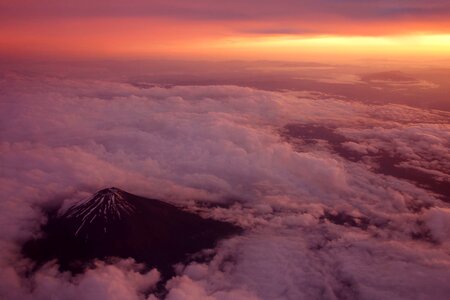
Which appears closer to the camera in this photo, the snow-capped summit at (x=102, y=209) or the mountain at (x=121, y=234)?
the mountain at (x=121, y=234)

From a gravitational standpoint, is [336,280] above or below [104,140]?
below

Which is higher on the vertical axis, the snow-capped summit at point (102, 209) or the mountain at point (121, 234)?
the snow-capped summit at point (102, 209)

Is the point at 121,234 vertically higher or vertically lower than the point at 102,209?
lower

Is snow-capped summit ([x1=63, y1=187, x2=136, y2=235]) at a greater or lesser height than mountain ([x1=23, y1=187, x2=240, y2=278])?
greater

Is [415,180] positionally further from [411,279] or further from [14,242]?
[14,242]

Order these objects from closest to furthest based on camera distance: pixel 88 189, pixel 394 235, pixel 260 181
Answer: pixel 394 235
pixel 88 189
pixel 260 181

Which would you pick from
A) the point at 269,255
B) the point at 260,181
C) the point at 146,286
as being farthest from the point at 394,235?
the point at 146,286

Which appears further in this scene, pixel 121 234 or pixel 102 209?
pixel 102 209

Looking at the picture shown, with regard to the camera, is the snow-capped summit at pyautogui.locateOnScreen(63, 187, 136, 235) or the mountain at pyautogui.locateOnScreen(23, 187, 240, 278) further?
the snow-capped summit at pyautogui.locateOnScreen(63, 187, 136, 235)
